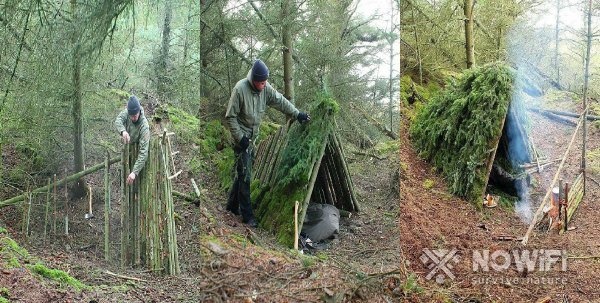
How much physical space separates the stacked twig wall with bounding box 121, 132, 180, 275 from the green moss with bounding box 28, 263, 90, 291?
294 mm

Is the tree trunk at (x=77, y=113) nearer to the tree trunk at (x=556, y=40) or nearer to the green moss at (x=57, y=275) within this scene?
the green moss at (x=57, y=275)

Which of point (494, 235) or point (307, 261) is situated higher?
point (494, 235)


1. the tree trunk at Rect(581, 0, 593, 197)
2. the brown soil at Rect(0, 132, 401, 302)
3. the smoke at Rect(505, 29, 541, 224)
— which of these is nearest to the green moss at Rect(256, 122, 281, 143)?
the brown soil at Rect(0, 132, 401, 302)

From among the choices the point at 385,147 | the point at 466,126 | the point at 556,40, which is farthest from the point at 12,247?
the point at 556,40

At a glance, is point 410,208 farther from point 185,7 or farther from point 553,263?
point 185,7

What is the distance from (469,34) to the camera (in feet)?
9.61

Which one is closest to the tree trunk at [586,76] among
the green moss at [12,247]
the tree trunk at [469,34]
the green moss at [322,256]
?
the tree trunk at [469,34]

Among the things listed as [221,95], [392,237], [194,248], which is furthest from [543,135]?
[194,248]

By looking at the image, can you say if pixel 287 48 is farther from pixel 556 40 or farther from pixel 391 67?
pixel 556 40

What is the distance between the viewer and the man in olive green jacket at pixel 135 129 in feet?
9.84

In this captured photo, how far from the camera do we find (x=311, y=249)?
113 inches

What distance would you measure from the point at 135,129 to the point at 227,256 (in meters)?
0.80

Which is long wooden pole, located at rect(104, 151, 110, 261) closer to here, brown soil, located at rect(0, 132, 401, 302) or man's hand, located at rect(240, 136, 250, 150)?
brown soil, located at rect(0, 132, 401, 302)

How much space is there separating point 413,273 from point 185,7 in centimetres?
173
